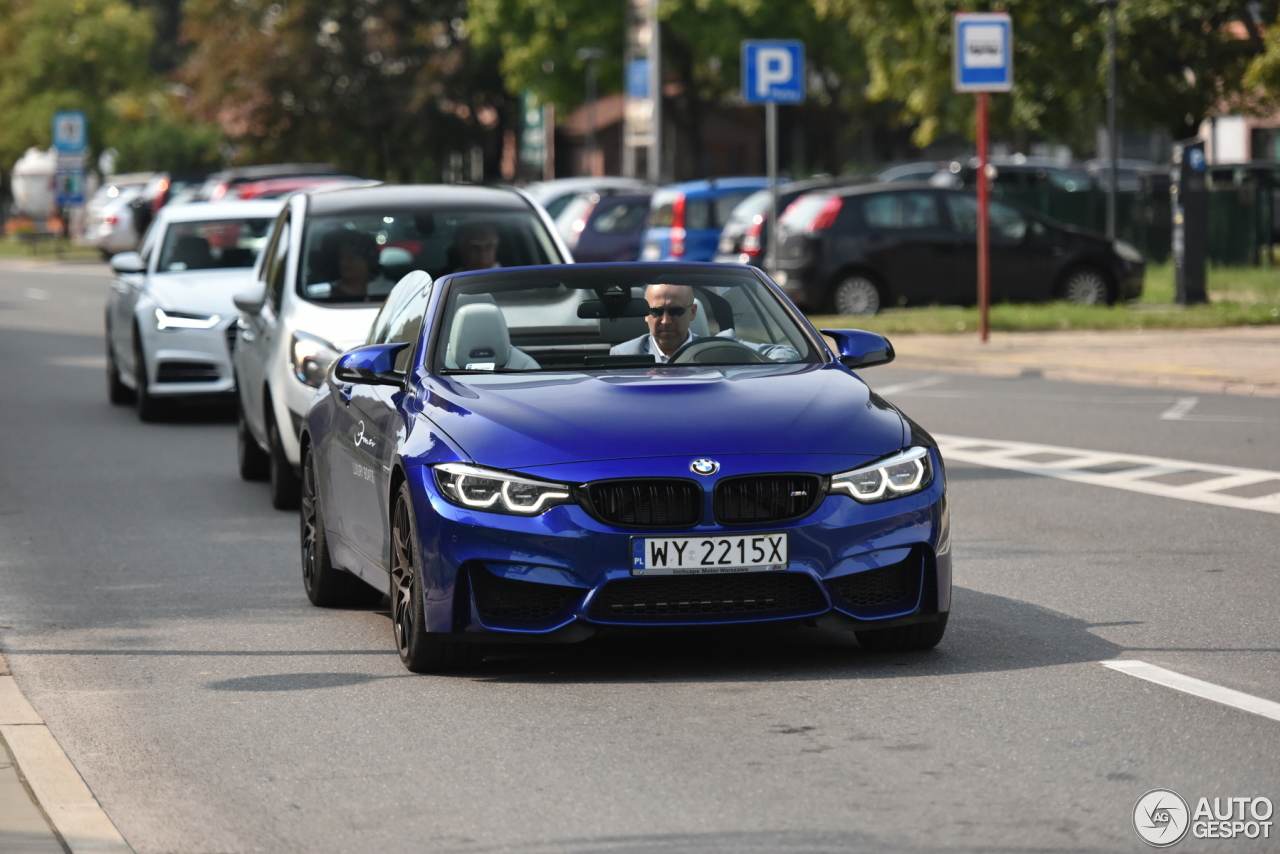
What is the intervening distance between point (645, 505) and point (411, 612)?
0.96m

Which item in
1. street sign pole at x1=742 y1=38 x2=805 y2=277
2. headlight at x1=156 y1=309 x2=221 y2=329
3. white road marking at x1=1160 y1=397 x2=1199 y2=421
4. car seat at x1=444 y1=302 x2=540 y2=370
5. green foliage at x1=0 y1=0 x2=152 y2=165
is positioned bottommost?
white road marking at x1=1160 y1=397 x2=1199 y2=421

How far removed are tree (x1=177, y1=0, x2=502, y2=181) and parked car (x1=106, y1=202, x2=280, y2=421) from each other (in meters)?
50.4

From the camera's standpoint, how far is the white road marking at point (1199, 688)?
673 centimetres

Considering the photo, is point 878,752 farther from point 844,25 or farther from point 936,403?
point 844,25

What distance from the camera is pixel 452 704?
7.10 metres

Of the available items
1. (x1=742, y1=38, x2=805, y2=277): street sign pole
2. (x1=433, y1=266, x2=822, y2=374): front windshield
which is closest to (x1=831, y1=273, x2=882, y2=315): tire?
(x1=742, y1=38, x2=805, y2=277): street sign pole

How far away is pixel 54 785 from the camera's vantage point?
604cm

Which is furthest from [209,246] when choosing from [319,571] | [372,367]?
[372,367]

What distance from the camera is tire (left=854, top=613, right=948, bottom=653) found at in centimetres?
761

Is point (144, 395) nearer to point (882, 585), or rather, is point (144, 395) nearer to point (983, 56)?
point (983, 56)

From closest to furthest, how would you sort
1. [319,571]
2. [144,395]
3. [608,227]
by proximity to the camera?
1. [319,571]
2. [144,395]
3. [608,227]

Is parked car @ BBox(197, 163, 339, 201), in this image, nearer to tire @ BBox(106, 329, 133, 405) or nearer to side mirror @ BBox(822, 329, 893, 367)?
tire @ BBox(106, 329, 133, 405)

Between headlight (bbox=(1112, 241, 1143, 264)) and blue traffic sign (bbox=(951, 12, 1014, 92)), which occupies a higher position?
blue traffic sign (bbox=(951, 12, 1014, 92))

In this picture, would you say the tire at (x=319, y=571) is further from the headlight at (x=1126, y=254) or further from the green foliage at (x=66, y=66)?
the green foliage at (x=66, y=66)
